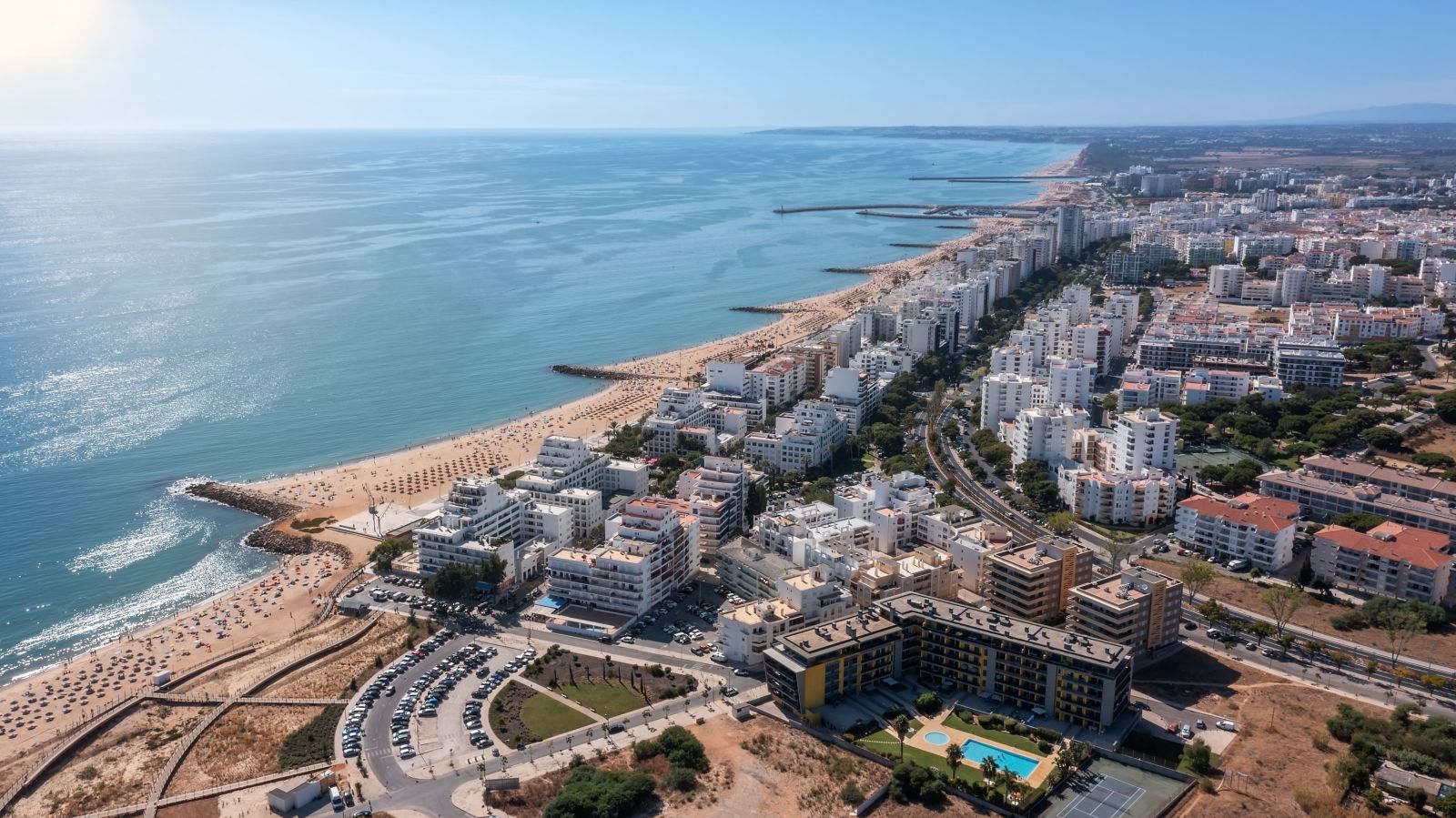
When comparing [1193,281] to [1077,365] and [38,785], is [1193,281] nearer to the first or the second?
[1077,365]

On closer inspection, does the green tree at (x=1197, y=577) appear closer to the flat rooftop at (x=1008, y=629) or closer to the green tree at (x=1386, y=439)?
the flat rooftop at (x=1008, y=629)

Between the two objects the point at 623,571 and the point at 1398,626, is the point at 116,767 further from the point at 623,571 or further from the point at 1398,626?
the point at 1398,626

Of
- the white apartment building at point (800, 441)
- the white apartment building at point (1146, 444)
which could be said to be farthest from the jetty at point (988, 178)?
the white apartment building at point (1146, 444)

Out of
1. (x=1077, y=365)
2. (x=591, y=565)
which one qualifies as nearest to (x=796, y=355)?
(x=1077, y=365)

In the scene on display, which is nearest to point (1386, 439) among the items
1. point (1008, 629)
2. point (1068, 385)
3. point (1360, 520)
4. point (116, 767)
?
point (1360, 520)

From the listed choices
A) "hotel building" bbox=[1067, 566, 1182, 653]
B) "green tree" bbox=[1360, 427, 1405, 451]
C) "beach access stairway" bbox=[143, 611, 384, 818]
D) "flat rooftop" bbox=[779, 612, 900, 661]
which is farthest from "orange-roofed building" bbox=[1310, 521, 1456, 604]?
"beach access stairway" bbox=[143, 611, 384, 818]

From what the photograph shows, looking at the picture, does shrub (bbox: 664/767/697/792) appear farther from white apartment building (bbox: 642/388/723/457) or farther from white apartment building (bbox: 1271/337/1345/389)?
white apartment building (bbox: 1271/337/1345/389)
